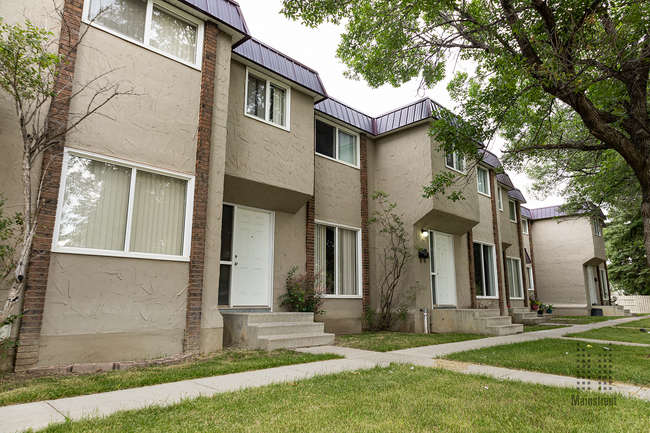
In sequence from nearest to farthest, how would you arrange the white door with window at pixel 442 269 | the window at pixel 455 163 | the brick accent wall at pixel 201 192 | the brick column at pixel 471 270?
the brick accent wall at pixel 201 192, the white door with window at pixel 442 269, the window at pixel 455 163, the brick column at pixel 471 270

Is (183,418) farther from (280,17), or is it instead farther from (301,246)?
(280,17)

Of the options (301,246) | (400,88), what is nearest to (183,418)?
(301,246)

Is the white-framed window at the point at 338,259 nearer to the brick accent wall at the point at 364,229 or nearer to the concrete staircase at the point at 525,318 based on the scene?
the brick accent wall at the point at 364,229

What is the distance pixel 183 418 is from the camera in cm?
313

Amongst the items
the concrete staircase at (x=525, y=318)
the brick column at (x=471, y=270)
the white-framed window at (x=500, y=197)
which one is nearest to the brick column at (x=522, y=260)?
the white-framed window at (x=500, y=197)

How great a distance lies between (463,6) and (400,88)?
110 inches

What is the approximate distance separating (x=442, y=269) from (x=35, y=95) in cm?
1100

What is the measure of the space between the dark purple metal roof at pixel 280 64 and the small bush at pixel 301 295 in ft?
14.3

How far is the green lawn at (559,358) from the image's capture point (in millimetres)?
5035

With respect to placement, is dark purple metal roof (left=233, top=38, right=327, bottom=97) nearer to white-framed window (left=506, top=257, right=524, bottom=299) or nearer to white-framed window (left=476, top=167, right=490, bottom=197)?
white-framed window (left=476, top=167, right=490, bottom=197)

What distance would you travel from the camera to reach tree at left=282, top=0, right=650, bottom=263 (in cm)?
648

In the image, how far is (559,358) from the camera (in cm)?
614

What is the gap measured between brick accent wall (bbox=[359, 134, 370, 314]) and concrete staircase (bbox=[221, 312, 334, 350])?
321 centimetres

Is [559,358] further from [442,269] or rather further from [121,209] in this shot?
[121,209]
